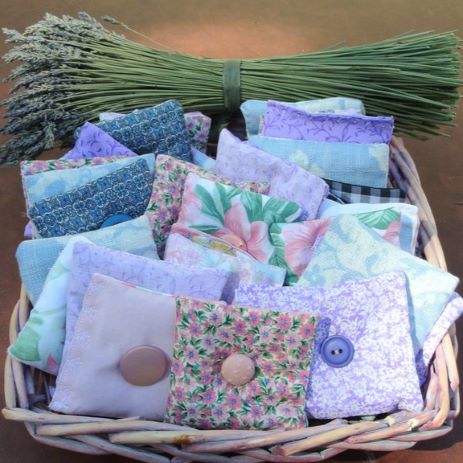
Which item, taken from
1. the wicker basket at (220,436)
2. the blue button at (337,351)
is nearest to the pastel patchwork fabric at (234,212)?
the blue button at (337,351)

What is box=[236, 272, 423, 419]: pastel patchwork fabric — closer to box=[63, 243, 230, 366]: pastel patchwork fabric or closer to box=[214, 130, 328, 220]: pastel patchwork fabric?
box=[63, 243, 230, 366]: pastel patchwork fabric

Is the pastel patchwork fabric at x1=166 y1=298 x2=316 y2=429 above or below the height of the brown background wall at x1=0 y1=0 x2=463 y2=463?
below

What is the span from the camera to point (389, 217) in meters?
1.24

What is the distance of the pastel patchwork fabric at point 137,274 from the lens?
112 cm

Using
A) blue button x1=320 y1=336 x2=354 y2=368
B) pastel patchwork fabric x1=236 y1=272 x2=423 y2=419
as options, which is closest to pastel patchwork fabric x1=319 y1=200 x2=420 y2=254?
pastel patchwork fabric x1=236 y1=272 x2=423 y2=419

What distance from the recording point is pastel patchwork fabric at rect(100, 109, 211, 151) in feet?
5.02

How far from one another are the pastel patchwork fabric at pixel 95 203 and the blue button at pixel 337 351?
49 cm

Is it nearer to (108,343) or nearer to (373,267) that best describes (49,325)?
(108,343)

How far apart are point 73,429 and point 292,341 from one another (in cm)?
37

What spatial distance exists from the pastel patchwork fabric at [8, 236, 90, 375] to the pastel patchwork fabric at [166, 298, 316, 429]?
0.23 metres

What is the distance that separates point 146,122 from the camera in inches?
56.5

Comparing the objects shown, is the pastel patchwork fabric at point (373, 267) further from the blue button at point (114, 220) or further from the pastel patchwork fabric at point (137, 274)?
the blue button at point (114, 220)

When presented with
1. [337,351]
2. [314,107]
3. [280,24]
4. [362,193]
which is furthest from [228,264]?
[280,24]

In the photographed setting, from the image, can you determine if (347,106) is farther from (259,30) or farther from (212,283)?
(259,30)
